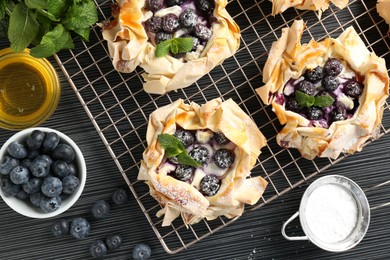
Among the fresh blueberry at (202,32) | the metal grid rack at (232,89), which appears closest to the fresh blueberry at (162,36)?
the fresh blueberry at (202,32)

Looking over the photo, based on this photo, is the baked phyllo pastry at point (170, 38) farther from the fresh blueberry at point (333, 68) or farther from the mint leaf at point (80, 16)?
the fresh blueberry at point (333, 68)

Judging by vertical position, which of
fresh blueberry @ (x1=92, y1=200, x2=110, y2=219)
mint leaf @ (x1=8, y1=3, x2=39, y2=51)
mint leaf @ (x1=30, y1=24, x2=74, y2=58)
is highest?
mint leaf @ (x1=8, y1=3, x2=39, y2=51)

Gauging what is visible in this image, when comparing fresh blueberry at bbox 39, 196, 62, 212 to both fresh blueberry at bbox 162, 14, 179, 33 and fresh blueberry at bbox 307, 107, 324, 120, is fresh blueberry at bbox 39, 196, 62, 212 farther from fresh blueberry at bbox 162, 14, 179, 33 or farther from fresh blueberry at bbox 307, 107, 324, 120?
fresh blueberry at bbox 307, 107, 324, 120

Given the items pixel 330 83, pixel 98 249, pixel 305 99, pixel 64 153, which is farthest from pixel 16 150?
pixel 330 83

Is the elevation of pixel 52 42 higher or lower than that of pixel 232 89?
higher

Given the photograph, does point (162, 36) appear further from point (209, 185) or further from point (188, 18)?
point (209, 185)

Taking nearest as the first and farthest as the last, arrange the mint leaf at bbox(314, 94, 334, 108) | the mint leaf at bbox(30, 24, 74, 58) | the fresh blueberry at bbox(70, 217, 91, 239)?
the mint leaf at bbox(30, 24, 74, 58), the mint leaf at bbox(314, 94, 334, 108), the fresh blueberry at bbox(70, 217, 91, 239)

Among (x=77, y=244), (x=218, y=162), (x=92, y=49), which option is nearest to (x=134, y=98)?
(x=92, y=49)

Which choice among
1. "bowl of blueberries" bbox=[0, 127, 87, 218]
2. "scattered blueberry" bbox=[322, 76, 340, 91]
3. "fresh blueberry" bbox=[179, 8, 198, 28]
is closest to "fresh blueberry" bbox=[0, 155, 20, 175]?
"bowl of blueberries" bbox=[0, 127, 87, 218]
